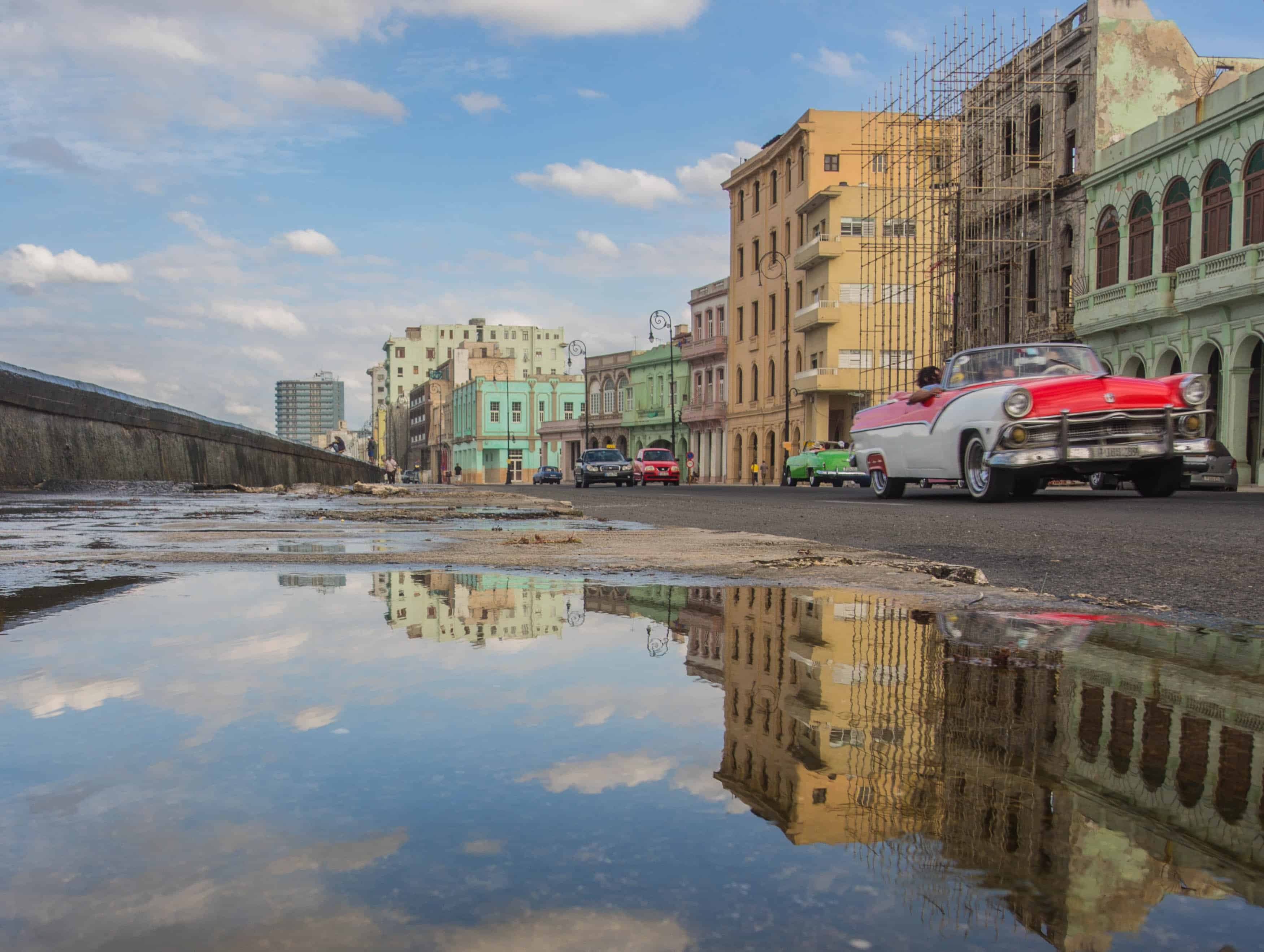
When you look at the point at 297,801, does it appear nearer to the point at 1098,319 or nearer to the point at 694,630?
the point at 694,630

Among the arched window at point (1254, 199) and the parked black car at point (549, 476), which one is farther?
the parked black car at point (549, 476)

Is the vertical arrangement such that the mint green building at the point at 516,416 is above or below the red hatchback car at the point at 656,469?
above

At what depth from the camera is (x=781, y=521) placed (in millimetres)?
10500

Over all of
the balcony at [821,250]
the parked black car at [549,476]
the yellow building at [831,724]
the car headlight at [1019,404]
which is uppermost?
the balcony at [821,250]

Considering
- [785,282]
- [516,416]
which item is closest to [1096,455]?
[785,282]

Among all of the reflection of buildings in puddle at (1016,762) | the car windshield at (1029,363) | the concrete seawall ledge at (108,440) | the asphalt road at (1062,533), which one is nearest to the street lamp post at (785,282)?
the concrete seawall ledge at (108,440)

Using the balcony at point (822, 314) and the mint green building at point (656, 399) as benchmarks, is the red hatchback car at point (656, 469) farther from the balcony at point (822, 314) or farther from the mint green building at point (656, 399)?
the mint green building at point (656, 399)

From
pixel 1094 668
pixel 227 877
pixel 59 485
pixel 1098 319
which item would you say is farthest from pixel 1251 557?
pixel 1098 319

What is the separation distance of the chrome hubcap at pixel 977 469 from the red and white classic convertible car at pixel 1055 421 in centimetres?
2

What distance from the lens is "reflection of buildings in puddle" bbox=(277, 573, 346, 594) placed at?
4.02m

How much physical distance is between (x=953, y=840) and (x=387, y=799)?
0.69m

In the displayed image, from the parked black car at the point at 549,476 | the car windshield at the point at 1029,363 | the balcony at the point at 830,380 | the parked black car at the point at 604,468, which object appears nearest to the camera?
the car windshield at the point at 1029,363

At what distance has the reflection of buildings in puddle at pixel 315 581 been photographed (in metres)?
4.02

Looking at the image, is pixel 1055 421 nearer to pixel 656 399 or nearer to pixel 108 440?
pixel 108 440
